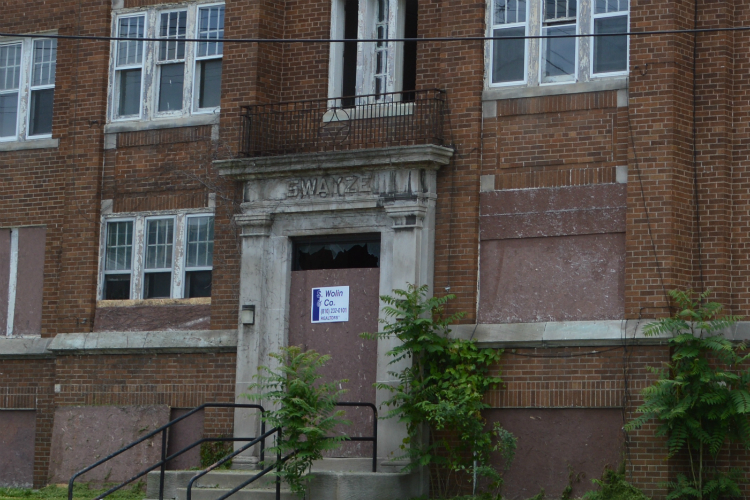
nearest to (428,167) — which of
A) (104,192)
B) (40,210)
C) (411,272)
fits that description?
(411,272)

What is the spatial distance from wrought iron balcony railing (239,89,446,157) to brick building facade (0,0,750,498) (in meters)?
0.04

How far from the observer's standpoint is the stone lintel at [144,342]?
58.6 ft

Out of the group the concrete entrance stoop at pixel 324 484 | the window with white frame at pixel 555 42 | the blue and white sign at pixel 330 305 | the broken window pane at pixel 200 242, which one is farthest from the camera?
the broken window pane at pixel 200 242

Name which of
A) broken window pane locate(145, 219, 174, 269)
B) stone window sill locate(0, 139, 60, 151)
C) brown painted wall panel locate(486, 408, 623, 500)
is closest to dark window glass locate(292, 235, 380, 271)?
broken window pane locate(145, 219, 174, 269)

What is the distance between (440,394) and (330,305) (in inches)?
92.4

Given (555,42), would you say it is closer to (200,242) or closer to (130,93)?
(200,242)

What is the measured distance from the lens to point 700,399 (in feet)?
46.6

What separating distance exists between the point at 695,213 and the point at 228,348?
6.77 m

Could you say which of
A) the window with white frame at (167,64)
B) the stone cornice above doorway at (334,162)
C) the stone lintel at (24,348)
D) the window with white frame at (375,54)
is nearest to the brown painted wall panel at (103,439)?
the stone lintel at (24,348)

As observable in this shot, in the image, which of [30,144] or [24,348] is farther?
[30,144]

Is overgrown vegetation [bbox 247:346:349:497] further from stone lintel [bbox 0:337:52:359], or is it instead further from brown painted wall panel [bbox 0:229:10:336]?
brown painted wall panel [bbox 0:229:10:336]

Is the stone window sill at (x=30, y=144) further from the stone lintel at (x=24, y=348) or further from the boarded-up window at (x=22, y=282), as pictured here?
the stone lintel at (x=24, y=348)

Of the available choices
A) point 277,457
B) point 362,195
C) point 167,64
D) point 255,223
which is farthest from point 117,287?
point 277,457

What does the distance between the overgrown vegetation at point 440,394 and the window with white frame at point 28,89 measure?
25.1 ft
